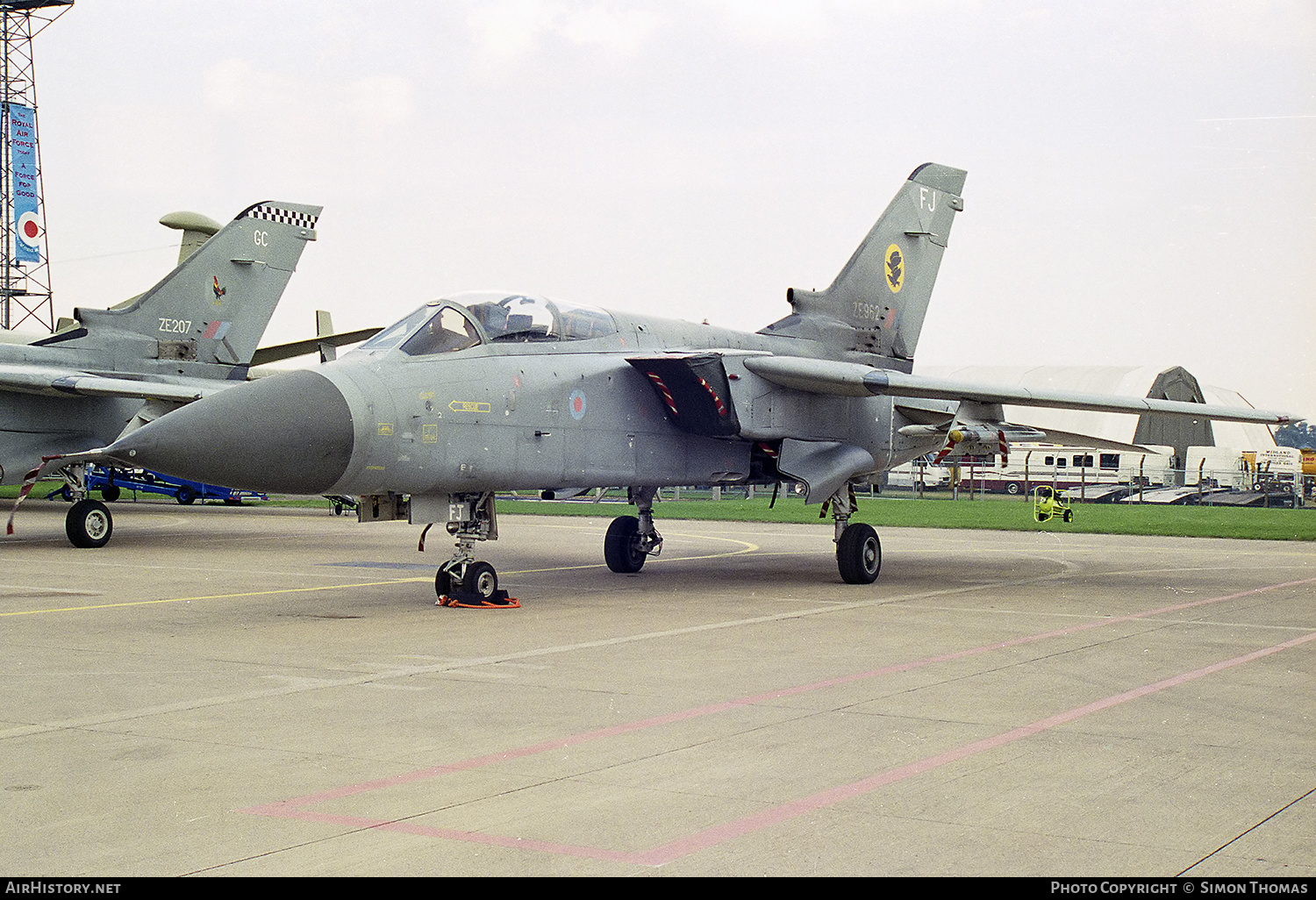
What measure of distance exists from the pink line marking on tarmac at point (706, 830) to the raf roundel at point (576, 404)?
4.62 m

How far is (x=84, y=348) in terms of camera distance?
61.6 ft

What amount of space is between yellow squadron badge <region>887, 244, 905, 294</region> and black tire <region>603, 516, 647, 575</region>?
15.7ft

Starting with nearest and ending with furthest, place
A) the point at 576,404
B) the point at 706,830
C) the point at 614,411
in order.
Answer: the point at 706,830 < the point at 576,404 < the point at 614,411

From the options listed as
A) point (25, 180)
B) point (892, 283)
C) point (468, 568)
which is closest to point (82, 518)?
point (468, 568)

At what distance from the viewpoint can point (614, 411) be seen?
11781 mm

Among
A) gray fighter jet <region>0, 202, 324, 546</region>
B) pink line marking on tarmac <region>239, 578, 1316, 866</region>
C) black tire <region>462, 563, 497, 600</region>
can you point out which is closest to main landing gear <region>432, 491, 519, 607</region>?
black tire <region>462, 563, 497, 600</region>

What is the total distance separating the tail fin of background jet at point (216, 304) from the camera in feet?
63.0

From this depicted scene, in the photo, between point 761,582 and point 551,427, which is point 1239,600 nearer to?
point 761,582

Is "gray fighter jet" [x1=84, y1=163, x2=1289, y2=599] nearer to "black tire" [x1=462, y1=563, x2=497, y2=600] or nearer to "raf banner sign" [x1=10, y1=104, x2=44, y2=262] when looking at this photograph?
"black tire" [x1=462, y1=563, x2=497, y2=600]

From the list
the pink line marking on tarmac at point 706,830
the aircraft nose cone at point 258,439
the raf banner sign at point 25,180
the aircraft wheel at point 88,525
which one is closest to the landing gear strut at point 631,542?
the aircraft nose cone at point 258,439

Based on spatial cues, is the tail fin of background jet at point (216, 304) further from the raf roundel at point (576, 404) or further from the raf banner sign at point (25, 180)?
the raf banner sign at point (25, 180)

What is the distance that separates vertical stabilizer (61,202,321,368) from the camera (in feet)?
63.2

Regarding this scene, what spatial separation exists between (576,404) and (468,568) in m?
1.85

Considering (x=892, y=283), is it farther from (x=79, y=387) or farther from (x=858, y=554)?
(x=79, y=387)
